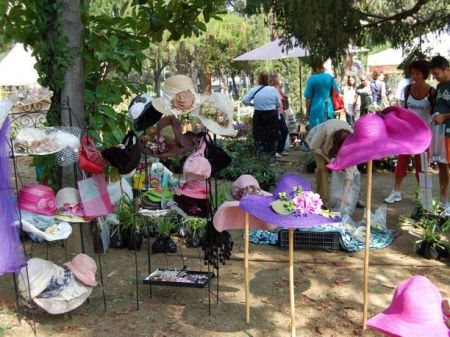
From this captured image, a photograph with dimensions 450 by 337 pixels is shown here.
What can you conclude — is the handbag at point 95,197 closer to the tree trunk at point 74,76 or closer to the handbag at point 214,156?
the tree trunk at point 74,76

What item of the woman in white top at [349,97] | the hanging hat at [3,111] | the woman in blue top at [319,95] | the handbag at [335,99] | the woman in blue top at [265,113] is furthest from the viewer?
the woman in white top at [349,97]

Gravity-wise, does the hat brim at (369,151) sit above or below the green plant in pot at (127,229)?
above

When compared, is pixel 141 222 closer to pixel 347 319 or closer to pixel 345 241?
pixel 345 241

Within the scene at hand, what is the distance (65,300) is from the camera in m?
3.60

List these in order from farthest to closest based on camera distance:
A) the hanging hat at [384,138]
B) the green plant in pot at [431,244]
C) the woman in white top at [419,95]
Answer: the woman in white top at [419,95], the green plant in pot at [431,244], the hanging hat at [384,138]

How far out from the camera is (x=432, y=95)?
237 inches

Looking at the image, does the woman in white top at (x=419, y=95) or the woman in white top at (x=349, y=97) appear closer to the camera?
the woman in white top at (x=419, y=95)

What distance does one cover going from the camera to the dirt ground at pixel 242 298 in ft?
11.8

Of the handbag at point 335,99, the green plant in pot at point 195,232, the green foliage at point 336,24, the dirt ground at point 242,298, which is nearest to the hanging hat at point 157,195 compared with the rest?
the dirt ground at point 242,298

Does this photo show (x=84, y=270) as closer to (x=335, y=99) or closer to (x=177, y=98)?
(x=177, y=98)

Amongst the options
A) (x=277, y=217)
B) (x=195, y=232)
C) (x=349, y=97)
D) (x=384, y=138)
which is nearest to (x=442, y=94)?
(x=384, y=138)

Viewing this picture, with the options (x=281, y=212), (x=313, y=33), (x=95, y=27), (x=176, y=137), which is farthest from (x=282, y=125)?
(x=281, y=212)

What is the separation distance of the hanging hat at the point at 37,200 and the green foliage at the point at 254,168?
4034 mm

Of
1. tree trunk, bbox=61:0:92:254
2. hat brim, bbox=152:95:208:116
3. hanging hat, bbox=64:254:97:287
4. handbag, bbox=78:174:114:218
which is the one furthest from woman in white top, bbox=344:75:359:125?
hanging hat, bbox=64:254:97:287
